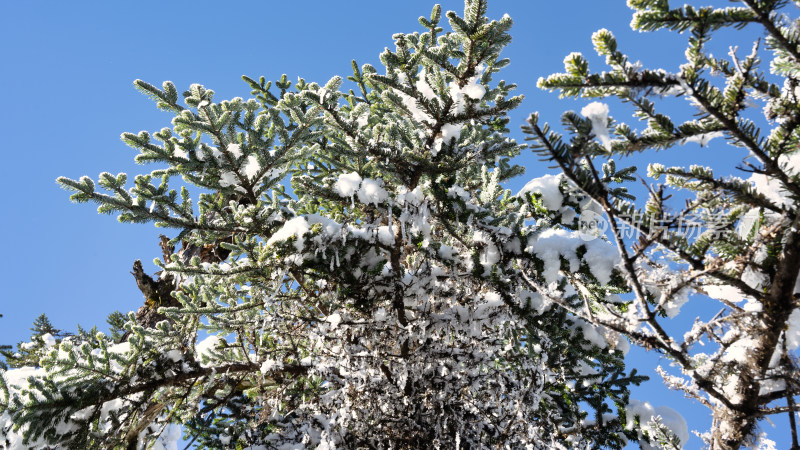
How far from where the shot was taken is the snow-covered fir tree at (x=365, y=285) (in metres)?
4.41

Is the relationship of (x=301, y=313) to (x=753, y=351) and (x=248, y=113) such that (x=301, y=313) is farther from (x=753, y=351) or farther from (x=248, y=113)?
(x=753, y=351)

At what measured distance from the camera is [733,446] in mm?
3035

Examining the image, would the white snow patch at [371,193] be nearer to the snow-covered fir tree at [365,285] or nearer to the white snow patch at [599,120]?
the snow-covered fir tree at [365,285]

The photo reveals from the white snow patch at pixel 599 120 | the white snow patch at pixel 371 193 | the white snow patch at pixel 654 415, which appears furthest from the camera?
the white snow patch at pixel 654 415

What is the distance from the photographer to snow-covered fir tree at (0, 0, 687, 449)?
4.41 meters

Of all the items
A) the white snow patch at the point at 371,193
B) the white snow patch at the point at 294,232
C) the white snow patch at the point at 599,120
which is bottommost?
the white snow patch at the point at 599,120

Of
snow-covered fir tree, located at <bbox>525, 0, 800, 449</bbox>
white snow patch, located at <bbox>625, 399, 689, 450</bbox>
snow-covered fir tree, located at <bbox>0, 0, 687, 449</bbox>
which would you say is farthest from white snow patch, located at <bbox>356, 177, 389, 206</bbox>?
white snow patch, located at <bbox>625, 399, 689, 450</bbox>

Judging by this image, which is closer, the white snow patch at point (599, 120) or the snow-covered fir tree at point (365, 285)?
the white snow patch at point (599, 120)

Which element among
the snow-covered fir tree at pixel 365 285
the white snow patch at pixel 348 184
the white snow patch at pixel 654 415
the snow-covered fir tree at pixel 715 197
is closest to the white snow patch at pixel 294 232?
the snow-covered fir tree at pixel 365 285

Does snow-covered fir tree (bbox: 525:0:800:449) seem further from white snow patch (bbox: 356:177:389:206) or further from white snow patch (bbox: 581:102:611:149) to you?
white snow patch (bbox: 356:177:389:206)

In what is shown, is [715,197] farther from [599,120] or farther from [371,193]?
[371,193]

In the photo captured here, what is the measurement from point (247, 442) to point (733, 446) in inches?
173

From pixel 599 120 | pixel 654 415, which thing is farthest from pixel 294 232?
pixel 654 415

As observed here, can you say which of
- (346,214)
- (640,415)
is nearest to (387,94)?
(346,214)
